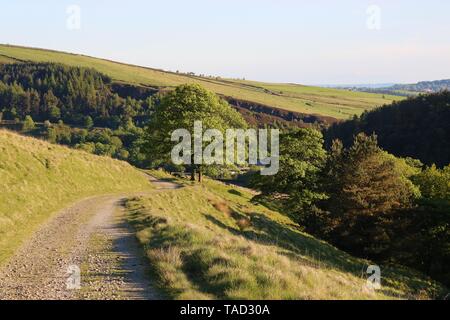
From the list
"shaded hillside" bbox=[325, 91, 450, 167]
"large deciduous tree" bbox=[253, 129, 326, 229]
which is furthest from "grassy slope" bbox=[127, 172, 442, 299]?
"shaded hillside" bbox=[325, 91, 450, 167]

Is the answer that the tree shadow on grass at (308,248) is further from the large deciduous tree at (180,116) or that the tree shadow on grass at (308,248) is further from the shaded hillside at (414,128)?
the shaded hillside at (414,128)

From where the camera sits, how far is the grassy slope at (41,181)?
81.2ft

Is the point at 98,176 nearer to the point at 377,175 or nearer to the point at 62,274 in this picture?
the point at 62,274


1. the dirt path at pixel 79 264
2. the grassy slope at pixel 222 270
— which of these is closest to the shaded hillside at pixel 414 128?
the grassy slope at pixel 222 270

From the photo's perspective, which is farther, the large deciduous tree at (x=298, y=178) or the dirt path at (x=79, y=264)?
the large deciduous tree at (x=298, y=178)

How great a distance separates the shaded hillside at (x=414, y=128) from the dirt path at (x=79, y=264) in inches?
5838

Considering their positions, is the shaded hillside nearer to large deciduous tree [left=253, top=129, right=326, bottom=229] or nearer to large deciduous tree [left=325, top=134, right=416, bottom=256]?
large deciduous tree [left=325, top=134, right=416, bottom=256]

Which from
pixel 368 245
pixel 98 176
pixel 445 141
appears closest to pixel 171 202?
pixel 98 176

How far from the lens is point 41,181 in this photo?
1299 inches

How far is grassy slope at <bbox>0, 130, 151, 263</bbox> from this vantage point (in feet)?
81.2

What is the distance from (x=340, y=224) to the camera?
56375 millimetres

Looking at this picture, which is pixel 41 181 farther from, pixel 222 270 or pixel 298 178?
pixel 298 178

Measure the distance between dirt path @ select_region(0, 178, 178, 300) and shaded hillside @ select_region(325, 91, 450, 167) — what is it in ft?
487

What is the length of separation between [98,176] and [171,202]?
1030 centimetres
